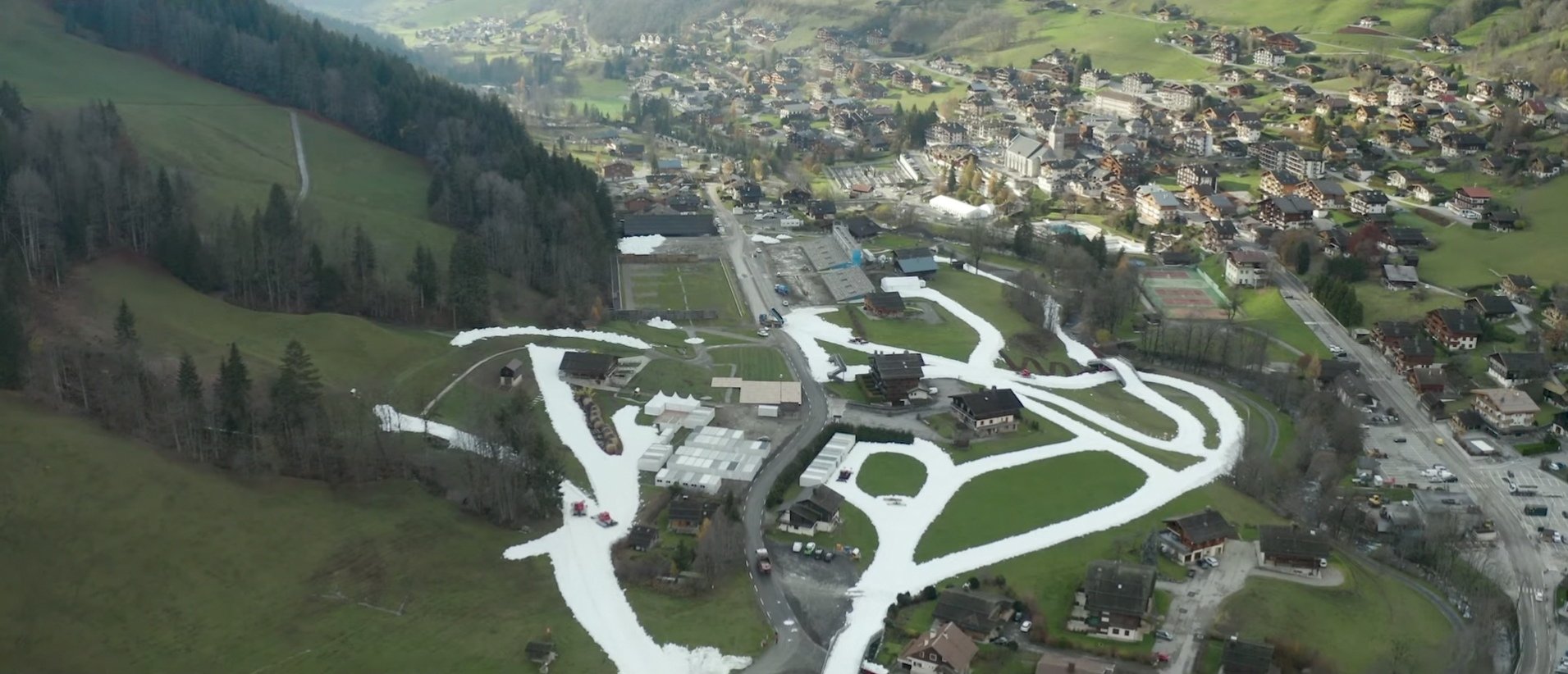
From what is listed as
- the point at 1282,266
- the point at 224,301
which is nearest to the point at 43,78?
the point at 224,301

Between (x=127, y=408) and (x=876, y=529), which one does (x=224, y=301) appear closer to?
(x=127, y=408)

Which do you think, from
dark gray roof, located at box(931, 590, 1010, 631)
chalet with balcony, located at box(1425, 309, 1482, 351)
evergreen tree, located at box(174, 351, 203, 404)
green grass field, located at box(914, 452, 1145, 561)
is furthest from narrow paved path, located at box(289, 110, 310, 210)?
chalet with balcony, located at box(1425, 309, 1482, 351)

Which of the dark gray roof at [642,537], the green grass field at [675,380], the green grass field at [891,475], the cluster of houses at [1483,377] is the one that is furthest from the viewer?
the green grass field at [675,380]

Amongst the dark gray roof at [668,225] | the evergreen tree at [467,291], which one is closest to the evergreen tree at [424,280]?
the evergreen tree at [467,291]

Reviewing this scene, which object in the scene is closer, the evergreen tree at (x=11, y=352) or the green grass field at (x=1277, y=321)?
the evergreen tree at (x=11, y=352)

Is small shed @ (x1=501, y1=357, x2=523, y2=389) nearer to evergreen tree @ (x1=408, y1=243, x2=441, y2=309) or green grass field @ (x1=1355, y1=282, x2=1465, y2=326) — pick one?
evergreen tree @ (x1=408, y1=243, x2=441, y2=309)

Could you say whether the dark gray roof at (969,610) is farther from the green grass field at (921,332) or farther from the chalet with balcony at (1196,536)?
the green grass field at (921,332)

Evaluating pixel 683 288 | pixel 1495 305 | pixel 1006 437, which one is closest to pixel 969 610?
pixel 1006 437
